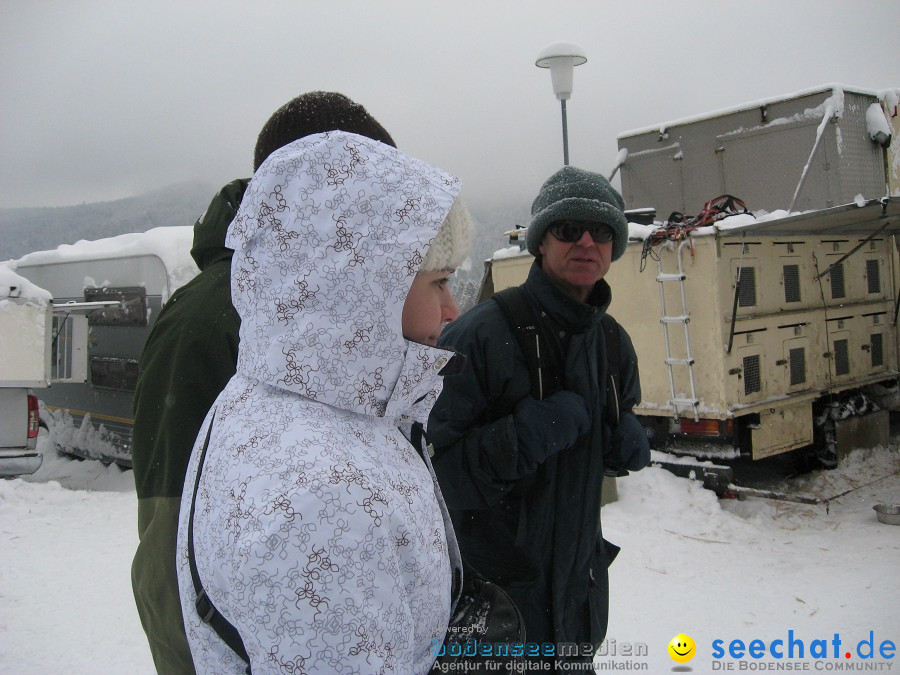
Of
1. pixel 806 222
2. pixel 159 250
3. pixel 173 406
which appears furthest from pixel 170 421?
pixel 806 222

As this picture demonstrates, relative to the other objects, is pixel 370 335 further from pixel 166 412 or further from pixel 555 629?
pixel 555 629

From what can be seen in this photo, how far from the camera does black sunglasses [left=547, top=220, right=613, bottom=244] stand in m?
2.84

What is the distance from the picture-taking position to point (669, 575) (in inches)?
209

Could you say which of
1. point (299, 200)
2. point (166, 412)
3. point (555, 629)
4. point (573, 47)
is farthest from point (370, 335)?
point (573, 47)

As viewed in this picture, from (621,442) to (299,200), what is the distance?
1800 millimetres

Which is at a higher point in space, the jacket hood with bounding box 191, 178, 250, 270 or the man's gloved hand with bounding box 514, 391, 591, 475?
the jacket hood with bounding box 191, 178, 250, 270

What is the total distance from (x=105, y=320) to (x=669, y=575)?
6784 millimetres

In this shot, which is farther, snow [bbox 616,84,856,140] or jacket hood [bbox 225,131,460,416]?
snow [bbox 616,84,856,140]

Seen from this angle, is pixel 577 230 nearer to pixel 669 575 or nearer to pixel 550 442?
pixel 550 442

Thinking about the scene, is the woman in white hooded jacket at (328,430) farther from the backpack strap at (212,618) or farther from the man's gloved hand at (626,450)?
the man's gloved hand at (626,450)

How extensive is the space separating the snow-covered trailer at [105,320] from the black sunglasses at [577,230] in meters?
5.65

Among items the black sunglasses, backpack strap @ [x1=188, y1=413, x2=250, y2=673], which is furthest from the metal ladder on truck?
backpack strap @ [x1=188, y1=413, x2=250, y2=673]

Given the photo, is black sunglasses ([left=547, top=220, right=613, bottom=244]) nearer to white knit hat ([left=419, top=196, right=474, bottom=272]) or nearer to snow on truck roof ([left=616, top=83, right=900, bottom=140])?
white knit hat ([left=419, top=196, right=474, bottom=272])

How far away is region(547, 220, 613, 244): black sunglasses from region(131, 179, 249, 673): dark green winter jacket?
5.09 feet
